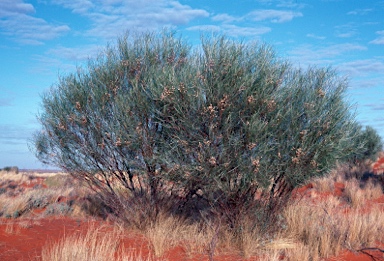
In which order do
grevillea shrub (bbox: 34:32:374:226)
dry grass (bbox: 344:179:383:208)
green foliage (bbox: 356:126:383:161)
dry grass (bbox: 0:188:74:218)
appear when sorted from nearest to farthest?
grevillea shrub (bbox: 34:32:374:226)
dry grass (bbox: 0:188:74:218)
dry grass (bbox: 344:179:383:208)
green foliage (bbox: 356:126:383:161)

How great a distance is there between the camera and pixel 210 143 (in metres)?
8.41

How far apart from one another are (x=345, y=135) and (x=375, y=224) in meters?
3.84

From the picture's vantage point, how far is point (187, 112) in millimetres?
8461

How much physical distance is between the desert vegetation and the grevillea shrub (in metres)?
0.03

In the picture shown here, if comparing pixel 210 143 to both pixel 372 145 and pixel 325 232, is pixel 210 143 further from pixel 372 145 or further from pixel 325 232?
pixel 372 145

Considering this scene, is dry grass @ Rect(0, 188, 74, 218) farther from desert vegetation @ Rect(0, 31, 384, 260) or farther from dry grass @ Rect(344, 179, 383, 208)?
dry grass @ Rect(344, 179, 383, 208)

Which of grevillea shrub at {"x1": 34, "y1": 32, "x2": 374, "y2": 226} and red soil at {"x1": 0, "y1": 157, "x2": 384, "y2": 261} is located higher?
grevillea shrub at {"x1": 34, "y1": 32, "x2": 374, "y2": 226}

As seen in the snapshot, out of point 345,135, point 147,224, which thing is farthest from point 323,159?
point 147,224

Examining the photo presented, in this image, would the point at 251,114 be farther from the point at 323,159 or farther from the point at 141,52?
the point at 141,52

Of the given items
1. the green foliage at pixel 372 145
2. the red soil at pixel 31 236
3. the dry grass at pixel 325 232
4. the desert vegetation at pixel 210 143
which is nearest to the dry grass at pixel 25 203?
the red soil at pixel 31 236

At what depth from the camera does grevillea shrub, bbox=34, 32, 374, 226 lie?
8461mm

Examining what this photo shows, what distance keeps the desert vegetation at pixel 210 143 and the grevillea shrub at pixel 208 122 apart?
3 cm

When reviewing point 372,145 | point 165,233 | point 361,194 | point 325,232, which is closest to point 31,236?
point 165,233

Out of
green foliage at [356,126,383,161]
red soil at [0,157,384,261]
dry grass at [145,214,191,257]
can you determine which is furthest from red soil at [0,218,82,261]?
green foliage at [356,126,383,161]
